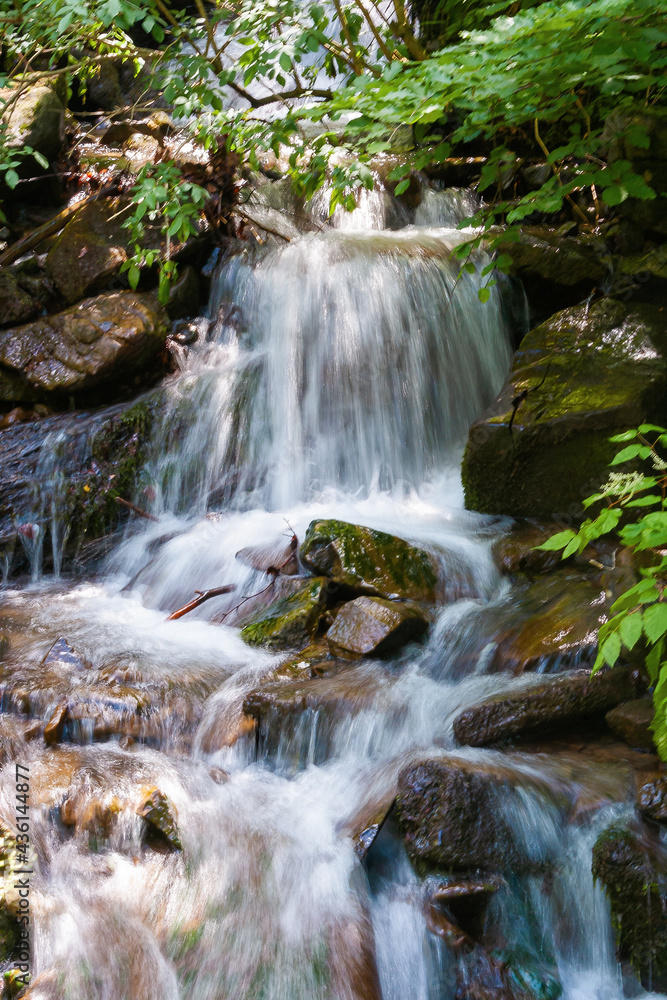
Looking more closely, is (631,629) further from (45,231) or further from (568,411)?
(45,231)

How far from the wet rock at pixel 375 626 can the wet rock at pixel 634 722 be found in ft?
3.93

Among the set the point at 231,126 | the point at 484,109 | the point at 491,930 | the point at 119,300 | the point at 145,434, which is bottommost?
the point at 491,930

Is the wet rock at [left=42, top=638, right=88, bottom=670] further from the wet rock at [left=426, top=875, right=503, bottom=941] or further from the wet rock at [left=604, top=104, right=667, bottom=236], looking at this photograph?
the wet rock at [left=604, top=104, right=667, bottom=236]

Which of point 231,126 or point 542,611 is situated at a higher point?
point 231,126

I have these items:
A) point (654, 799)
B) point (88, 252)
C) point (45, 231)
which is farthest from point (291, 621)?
point (45, 231)

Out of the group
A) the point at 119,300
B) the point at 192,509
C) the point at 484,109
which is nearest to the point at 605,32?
the point at 484,109

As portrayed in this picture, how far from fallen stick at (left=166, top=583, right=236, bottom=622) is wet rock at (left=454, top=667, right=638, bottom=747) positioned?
7.18 ft

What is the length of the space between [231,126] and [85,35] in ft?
4.76

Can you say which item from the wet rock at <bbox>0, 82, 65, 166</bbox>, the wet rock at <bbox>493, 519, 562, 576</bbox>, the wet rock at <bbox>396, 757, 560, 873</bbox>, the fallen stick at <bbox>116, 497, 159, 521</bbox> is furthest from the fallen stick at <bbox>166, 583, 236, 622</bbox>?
Answer: the wet rock at <bbox>0, 82, 65, 166</bbox>

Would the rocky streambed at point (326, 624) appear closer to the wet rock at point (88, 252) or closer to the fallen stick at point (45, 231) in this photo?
the wet rock at point (88, 252)

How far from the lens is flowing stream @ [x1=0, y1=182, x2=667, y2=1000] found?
2494 mm

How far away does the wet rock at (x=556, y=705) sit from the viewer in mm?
3092

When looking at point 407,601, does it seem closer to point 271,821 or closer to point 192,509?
point 271,821

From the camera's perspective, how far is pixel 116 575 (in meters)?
5.61
